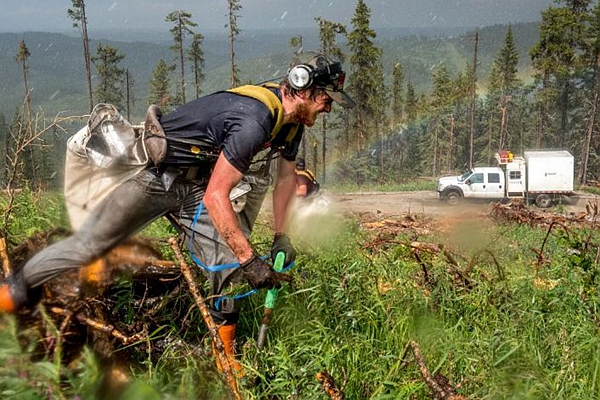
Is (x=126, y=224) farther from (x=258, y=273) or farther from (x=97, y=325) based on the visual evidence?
(x=258, y=273)

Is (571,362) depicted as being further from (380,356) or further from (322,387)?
(322,387)

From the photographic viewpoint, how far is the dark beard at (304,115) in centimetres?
350

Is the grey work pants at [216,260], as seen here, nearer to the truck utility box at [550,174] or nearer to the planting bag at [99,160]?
the planting bag at [99,160]

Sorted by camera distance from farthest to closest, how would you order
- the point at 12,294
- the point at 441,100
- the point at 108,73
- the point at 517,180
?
the point at 441,100, the point at 108,73, the point at 517,180, the point at 12,294

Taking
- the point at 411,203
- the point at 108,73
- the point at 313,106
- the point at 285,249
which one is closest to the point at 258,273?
A: the point at 285,249

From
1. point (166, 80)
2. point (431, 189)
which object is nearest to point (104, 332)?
point (431, 189)

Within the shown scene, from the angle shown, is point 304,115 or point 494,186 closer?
point 304,115

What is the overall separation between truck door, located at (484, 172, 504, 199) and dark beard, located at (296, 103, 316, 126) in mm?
29422

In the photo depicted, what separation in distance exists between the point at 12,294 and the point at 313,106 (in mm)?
1936

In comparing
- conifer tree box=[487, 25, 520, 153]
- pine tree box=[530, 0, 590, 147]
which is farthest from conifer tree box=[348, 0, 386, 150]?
conifer tree box=[487, 25, 520, 153]

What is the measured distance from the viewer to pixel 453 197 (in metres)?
31.7

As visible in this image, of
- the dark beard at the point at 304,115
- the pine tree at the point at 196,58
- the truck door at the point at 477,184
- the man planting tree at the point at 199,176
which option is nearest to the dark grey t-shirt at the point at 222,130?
the man planting tree at the point at 199,176

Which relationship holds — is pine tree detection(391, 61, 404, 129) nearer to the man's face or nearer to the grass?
the grass

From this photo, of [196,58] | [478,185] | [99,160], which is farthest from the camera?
[196,58]
